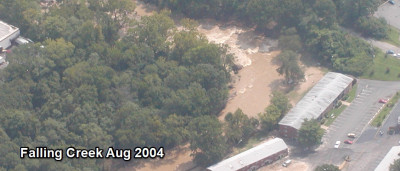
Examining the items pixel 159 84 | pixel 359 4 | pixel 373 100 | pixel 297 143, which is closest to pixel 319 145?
pixel 297 143

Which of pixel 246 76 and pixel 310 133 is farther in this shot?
pixel 246 76

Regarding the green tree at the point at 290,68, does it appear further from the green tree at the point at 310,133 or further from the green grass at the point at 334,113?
the green tree at the point at 310,133

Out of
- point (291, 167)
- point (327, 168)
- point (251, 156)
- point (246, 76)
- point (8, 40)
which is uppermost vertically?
point (327, 168)

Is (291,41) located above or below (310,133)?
above

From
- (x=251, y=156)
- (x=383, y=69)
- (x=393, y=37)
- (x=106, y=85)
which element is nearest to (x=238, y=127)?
(x=251, y=156)

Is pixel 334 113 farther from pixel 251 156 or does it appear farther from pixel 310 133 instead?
pixel 251 156

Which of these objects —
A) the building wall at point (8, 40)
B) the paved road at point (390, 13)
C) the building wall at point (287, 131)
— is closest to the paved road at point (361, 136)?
the building wall at point (287, 131)
